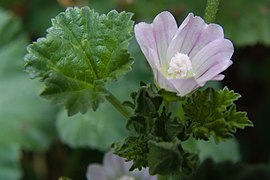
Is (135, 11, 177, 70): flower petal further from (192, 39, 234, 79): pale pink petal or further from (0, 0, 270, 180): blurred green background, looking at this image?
(0, 0, 270, 180): blurred green background

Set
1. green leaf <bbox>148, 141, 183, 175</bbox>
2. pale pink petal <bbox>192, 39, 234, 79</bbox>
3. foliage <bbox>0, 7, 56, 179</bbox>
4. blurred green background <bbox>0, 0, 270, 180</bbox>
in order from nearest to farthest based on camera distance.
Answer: green leaf <bbox>148, 141, 183, 175</bbox> → pale pink petal <bbox>192, 39, 234, 79</bbox> → blurred green background <bbox>0, 0, 270, 180</bbox> → foliage <bbox>0, 7, 56, 179</bbox>

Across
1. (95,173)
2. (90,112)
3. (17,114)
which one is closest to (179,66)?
(95,173)

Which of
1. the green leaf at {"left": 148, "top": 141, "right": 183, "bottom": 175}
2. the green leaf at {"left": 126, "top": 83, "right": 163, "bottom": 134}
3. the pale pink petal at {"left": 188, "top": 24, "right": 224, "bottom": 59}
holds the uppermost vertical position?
the pale pink petal at {"left": 188, "top": 24, "right": 224, "bottom": 59}

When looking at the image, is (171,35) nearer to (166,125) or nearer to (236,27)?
(166,125)

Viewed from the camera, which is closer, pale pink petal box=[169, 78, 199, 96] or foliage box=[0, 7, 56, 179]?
pale pink petal box=[169, 78, 199, 96]

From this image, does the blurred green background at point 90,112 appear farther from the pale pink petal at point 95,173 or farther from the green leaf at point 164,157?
the green leaf at point 164,157

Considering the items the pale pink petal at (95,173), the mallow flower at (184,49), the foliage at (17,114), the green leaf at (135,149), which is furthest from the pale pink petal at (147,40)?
the foliage at (17,114)

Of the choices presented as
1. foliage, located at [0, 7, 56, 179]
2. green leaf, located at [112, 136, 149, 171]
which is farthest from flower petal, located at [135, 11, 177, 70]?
foliage, located at [0, 7, 56, 179]

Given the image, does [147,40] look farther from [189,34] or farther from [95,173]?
[95,173]
